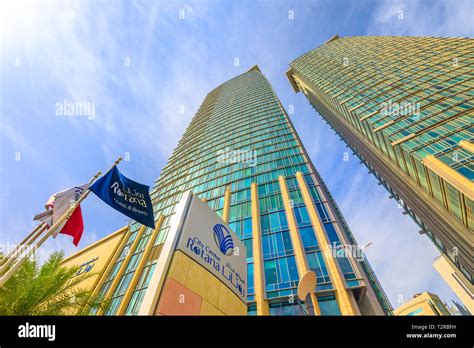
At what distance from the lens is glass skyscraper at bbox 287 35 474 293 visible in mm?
19312

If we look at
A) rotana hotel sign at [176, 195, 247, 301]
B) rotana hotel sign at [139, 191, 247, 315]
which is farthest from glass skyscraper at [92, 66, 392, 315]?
rotana hotel sign at [139, 191, 247, 315]

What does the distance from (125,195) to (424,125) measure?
96.8 feet

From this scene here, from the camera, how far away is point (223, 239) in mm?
9062

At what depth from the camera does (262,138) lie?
45.0 meters

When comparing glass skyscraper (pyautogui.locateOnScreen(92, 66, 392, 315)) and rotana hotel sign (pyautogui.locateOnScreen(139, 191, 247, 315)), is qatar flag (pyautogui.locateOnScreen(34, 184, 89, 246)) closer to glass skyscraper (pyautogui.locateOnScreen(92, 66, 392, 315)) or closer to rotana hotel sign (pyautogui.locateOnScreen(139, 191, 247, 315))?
rotana hotel sign (pyautogui.locateOnScreen(139, 191, 247, 315))

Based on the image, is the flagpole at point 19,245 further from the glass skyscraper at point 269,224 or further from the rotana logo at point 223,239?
the glass skyscraper at point 269,224

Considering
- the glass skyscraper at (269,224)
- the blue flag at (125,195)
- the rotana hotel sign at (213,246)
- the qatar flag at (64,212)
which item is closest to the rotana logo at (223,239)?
the rotana hotel sign at (213,246)

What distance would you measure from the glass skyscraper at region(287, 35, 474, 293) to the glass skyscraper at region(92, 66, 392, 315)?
7980mm

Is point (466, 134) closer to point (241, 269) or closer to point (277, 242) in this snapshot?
point (277, 242)

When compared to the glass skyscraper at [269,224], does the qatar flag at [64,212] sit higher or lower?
lower

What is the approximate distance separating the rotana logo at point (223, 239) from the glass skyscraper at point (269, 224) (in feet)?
38.8

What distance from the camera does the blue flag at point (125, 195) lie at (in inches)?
330
